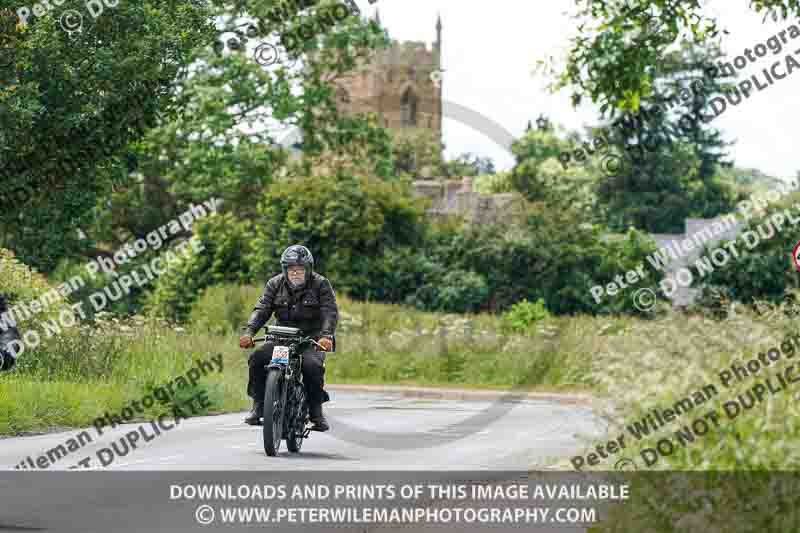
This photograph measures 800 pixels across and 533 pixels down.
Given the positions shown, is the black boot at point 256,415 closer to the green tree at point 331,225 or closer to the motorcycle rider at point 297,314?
the motorcycle rider at point 297,314

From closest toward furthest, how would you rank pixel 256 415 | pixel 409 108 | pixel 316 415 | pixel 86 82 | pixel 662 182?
pixel 256 415 → pixel 316 415 → pixel 86 82 → pixel 662 182 → pixel 409 108

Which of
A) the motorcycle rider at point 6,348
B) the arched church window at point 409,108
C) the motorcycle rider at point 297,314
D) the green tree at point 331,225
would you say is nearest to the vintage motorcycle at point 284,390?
the motorcycle rider at point 297,314

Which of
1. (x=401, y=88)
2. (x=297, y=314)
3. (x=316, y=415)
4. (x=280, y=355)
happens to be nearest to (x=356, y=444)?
(x=316, y=415)

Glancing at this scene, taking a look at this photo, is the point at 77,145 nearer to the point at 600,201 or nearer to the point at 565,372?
the point at 565,372

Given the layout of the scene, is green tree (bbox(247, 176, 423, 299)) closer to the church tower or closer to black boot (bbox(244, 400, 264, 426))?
black boot (bbox(244, 400, 264, 426))

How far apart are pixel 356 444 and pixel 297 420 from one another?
8.99 ft

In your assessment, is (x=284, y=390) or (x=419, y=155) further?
(x=419, y=155)

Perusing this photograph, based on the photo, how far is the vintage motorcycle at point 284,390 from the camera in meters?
14.5

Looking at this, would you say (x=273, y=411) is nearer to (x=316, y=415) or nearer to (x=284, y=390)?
(x=284, y=390)

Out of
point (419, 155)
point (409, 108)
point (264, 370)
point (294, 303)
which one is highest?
point (409, 108)

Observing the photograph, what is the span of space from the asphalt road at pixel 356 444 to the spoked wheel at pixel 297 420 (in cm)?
18

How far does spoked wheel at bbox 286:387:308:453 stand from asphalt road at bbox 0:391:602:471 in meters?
0.18

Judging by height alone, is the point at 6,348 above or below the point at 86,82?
below

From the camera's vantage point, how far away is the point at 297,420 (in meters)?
15.4
